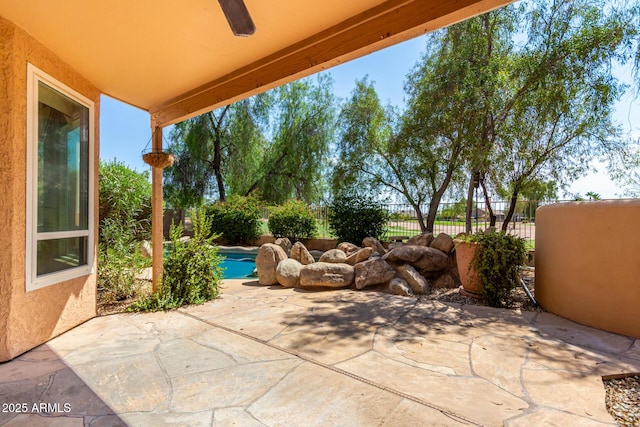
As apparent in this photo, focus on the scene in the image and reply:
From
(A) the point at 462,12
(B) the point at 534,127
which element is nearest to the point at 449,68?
(B) the point at 534,127

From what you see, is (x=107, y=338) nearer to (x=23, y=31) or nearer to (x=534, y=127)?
(x=23, y=31)

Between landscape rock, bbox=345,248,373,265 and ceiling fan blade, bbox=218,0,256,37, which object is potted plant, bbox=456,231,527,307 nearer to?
landscape rock, bbox=345,248,373,265

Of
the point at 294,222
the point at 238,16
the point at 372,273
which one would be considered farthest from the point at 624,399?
the point at 294,222

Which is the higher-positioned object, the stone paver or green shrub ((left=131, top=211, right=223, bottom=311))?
green shrub ((left=131, top=211, right=223, bottom=311))

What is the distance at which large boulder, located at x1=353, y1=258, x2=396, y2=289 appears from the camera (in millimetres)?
4613

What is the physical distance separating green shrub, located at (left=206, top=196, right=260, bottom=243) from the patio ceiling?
27.1 ft

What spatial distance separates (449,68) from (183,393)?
7895 mm

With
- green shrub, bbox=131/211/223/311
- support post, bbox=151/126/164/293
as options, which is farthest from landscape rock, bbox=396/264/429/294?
support post, bbox=151/126/164/293

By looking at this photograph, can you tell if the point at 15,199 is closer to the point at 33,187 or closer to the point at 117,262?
the point at 33,187

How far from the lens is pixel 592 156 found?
21.5 ft

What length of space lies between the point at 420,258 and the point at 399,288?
32.0 inches

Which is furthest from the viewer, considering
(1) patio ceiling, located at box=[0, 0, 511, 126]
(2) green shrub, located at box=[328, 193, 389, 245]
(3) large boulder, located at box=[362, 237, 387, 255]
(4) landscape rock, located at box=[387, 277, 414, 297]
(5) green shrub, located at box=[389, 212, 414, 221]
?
(5) green shrub, located at box=[389, 212, 414, 221]

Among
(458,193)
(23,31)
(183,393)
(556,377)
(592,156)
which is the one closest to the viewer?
(183,393)

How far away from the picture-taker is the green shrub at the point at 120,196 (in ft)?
15.7
